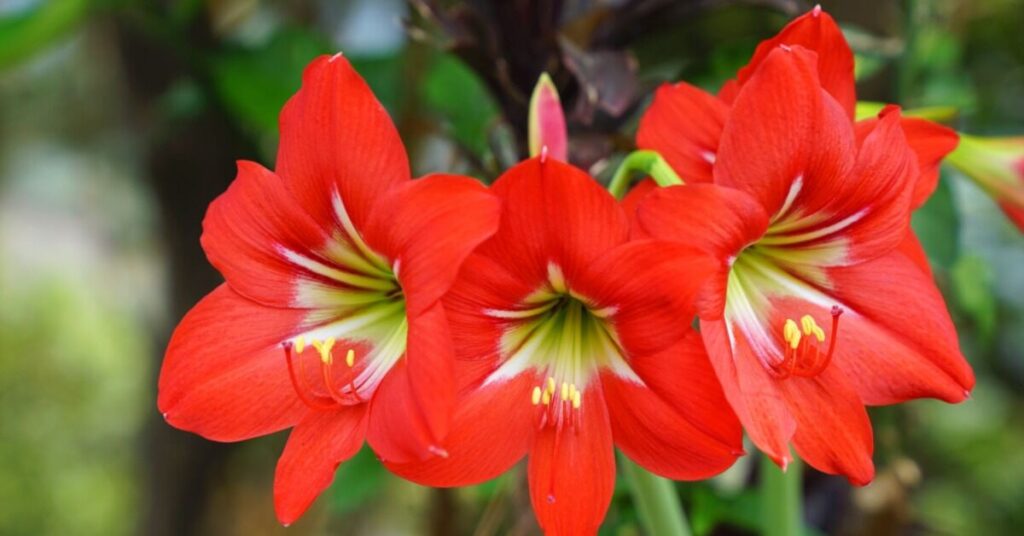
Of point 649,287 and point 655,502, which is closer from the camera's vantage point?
point 649,287

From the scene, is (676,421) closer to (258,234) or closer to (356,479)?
(258,234)

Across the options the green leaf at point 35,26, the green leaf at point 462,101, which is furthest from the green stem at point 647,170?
the green leaf at point 35,26

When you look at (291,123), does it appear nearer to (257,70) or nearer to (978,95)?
(257,70)

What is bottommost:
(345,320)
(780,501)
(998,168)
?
(780,501)

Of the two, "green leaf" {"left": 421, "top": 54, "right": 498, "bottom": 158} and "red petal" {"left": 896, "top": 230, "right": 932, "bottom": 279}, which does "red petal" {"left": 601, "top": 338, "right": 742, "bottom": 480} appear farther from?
"green leaf" {"left": 421, "top": 54, "right": 498, "bottom": 158}

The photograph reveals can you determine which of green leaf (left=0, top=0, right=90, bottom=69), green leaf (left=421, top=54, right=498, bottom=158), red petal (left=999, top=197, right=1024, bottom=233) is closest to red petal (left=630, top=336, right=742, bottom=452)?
red petal (left=999, top=197, right=1024, bottom=233)

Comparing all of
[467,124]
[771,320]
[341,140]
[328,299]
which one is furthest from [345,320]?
[467,124]

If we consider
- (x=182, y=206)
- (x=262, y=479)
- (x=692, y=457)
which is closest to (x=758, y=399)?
(x=692, y=457)
